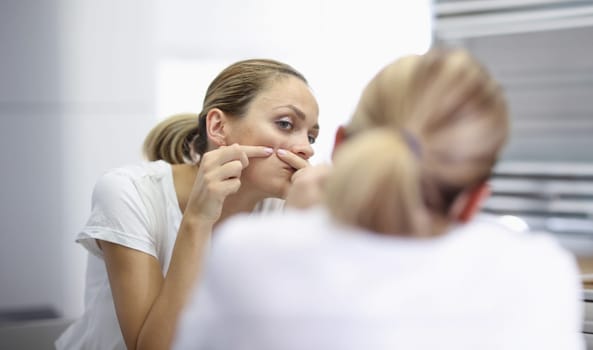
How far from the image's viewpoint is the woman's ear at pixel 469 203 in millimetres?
642

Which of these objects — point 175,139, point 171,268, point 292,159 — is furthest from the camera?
point 175,139

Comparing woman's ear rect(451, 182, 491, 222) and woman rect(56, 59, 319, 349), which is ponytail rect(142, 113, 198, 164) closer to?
woman rect(56, 59, 319, 349)

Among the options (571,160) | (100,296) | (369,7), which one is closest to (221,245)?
(100,296)

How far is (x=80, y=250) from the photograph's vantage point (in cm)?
197

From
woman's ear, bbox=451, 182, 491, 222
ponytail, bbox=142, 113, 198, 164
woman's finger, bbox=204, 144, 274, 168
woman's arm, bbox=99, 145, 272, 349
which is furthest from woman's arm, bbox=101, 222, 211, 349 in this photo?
woman's ear, bbox=451, 182, 491, 222

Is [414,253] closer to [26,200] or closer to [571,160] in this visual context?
[571,160]

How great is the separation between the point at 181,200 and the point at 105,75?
849mm

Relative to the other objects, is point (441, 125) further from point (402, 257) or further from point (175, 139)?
point (175, 139)

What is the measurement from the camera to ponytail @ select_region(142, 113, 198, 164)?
1.40m

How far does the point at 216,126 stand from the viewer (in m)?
1.24

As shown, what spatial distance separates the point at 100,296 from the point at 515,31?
1.35 metres

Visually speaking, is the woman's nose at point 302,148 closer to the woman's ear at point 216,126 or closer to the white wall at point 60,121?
the woman's ear at point 216,126

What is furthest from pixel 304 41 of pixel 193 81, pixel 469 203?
pixel 469 203

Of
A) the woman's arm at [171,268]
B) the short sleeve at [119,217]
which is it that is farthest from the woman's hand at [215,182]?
the short sleeve at [119,217]
